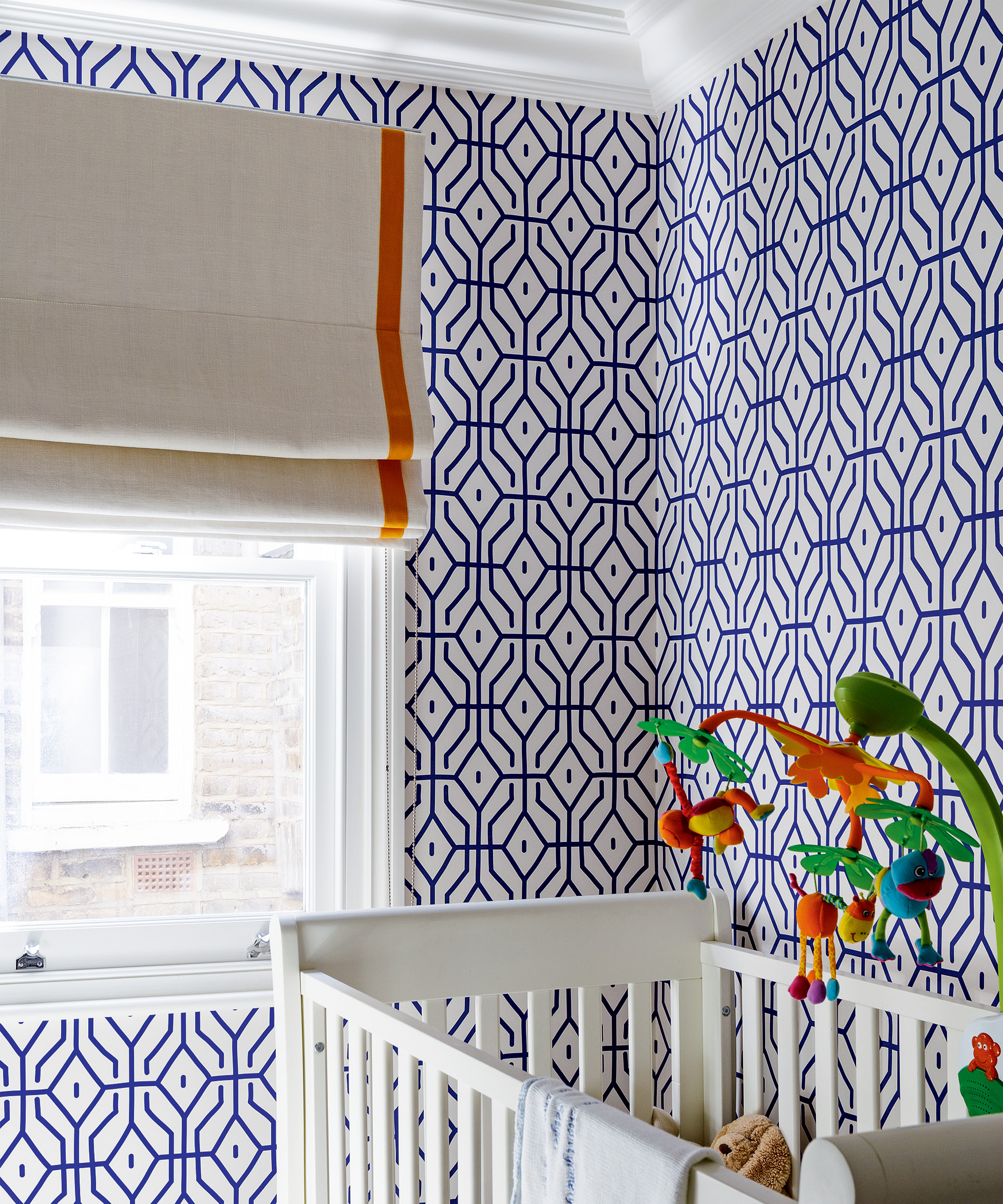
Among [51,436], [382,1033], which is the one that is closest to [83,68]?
[51,436]

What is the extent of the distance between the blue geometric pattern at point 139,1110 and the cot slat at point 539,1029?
41cm

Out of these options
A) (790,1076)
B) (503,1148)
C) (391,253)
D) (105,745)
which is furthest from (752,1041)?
(391,253)

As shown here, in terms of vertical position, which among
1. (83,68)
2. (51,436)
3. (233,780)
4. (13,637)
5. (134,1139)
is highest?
(83,68)

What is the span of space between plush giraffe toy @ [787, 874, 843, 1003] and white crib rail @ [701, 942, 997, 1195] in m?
0.25

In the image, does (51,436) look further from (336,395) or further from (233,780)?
(233,780)

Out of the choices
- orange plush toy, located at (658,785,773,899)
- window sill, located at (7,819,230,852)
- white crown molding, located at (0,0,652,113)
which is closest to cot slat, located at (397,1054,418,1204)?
orange plush toy, located at (658,785,773,899)

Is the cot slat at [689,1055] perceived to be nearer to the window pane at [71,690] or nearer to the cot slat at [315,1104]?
the cot slat at [315,1104]

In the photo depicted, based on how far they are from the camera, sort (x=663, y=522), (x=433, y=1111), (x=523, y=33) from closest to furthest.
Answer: (x=433, y=1111), (x=523, y=33), (x=663, y=522)

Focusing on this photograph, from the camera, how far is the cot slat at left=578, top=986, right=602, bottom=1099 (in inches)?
68.6

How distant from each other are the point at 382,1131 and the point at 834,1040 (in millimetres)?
576

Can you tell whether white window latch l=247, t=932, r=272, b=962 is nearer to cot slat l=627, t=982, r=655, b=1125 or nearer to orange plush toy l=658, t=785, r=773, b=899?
cot slat l=627, t=982, r=655, b=1125

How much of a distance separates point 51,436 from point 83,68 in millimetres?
581

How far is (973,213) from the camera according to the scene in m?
1.44

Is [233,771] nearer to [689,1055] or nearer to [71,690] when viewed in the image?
[71,690]
